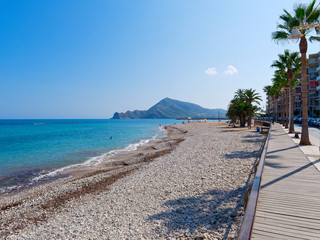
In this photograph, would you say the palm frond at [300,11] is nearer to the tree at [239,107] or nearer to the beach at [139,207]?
the beach at [139,207]

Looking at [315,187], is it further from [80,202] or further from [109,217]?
[80,202]

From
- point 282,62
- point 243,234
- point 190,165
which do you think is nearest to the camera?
point 243,234

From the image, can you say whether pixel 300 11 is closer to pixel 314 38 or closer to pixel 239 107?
pixel 314 38

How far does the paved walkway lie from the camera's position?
367 cm

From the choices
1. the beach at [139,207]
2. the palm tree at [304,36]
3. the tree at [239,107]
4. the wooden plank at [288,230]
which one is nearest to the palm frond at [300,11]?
the palm tree at [304,36]

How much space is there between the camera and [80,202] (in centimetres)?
868

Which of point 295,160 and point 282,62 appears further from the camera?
point 282,62

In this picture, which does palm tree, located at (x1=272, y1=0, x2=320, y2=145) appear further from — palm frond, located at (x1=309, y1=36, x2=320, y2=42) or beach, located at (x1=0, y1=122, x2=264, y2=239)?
beach, located at (x1=0, y1=122, x2=264, y2=239)

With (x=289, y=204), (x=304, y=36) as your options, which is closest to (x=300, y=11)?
(x=304, y=36)

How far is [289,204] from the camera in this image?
470 centimetres

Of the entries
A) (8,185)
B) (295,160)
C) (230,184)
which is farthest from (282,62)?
(8,185)

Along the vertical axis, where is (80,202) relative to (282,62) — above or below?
below

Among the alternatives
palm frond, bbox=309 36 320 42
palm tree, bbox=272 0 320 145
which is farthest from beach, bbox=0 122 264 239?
palm frond, bbox=309 36 320 42

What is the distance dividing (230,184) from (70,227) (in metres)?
5.91
